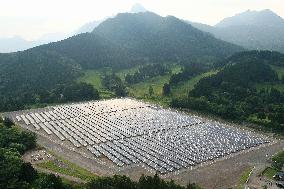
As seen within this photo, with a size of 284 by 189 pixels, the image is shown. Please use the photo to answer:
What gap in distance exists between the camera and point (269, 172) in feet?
241

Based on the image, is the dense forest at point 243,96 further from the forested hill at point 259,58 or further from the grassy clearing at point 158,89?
the grassy clearing at point 158,89

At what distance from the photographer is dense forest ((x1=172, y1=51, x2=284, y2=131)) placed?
111 meters

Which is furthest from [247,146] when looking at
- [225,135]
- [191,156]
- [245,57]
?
[245,57]

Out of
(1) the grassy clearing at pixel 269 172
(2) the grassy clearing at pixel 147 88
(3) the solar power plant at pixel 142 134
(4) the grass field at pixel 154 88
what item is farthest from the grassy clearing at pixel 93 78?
(1) the grassy clearing at pixel 269 172

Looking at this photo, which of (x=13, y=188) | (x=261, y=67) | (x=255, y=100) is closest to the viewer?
(x=13, y=188)

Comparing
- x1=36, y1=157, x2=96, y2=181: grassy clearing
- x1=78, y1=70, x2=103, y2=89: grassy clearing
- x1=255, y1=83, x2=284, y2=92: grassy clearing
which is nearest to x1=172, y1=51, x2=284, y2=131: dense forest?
x1=255, y1=83, x2=284, y2=92: grassy clearing

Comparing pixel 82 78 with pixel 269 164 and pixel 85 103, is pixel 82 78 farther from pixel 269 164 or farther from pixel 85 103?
pixel 269 164

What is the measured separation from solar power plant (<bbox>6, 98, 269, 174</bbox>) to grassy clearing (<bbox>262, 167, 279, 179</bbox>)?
415 inches

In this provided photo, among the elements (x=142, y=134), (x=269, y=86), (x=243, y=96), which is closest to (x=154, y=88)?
(x=243, y=96)

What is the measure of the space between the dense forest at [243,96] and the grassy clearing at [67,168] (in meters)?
52.5

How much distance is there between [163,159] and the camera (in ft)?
258

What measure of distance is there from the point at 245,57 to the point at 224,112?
77.2 meters

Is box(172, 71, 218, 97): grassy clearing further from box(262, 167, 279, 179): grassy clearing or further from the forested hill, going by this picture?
box(262, 167, 279, 179): grassy clearing

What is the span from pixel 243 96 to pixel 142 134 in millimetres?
48158
